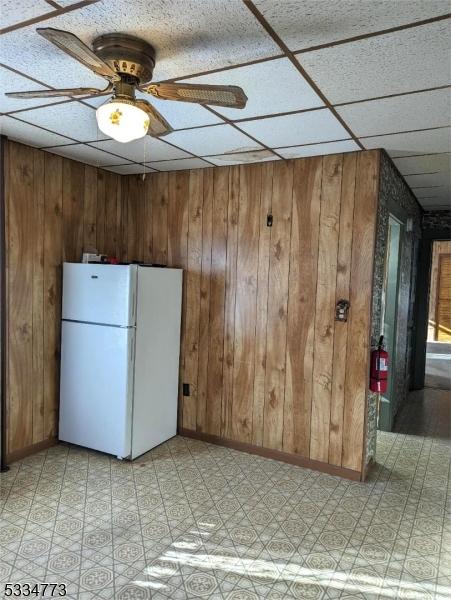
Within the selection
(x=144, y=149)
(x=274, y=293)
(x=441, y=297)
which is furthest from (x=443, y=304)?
(x=144, y=149)

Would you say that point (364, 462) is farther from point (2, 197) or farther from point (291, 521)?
point (2, 197)

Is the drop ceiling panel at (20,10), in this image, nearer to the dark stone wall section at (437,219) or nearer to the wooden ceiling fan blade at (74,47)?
the wooden ceiling fan blade at (74,47)

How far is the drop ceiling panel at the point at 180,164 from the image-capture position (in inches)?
136

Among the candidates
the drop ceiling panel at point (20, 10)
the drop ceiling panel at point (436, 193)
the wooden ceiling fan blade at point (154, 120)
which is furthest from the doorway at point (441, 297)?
the drop ceiling panel at point (20, 10)

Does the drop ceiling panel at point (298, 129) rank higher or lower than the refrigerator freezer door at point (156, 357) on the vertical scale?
higher

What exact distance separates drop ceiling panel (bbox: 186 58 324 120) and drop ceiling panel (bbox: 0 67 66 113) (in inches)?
31.8

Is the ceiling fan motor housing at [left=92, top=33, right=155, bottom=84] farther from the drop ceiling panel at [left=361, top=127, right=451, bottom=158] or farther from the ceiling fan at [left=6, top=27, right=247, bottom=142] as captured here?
the drop ceiling panel at [left=361, top=127, right=451, bottom=158]

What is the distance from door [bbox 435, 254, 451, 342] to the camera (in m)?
10.9

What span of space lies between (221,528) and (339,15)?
2.55 metres

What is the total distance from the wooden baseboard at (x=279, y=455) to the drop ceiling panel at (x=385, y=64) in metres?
2.54

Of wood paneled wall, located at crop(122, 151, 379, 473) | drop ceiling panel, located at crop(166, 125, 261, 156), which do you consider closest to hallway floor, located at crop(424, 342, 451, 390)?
wood paneled wall, located at crop(122, 151, 379, 473)

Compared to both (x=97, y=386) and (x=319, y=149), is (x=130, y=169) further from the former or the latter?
(x=97, y=386)

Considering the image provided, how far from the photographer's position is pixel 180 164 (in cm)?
358

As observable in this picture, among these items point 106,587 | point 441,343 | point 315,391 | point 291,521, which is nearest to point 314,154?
point 315,391
